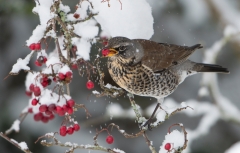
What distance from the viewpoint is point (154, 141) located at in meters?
4.73

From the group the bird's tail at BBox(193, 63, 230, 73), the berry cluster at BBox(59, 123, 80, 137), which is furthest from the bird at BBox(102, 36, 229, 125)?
the berry cluster at BBox(59, 123, 80, 137)

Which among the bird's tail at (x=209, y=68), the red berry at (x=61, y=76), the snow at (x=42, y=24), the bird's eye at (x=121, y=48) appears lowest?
the red berry at (x=61, y=76)

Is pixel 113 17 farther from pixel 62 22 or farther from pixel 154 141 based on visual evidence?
pixel 154 141

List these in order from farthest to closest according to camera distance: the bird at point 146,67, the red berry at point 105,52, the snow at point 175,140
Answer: the bird at point 146,67 < the red berry at point 105,52 < the snow at point 175,140

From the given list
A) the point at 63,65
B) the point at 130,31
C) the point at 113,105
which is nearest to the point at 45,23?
the point at 63,65

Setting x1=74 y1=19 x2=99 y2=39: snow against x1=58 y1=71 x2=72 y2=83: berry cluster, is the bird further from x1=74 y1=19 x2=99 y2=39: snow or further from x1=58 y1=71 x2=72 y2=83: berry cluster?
x1=58 y1=71 x2=72 y2=83: berry cluster

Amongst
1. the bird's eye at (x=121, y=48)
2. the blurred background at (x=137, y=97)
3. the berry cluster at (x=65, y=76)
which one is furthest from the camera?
the blurred background at (x=137, y=97)

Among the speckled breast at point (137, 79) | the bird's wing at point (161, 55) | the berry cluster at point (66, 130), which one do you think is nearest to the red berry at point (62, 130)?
the berry cluster at point (66, 130)

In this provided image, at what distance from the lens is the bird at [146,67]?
8.77 ft

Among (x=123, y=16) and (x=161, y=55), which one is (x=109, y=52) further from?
(x=161, y=55)

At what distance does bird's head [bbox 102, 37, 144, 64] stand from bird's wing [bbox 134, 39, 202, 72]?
0.19ft

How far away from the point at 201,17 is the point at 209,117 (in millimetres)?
1569

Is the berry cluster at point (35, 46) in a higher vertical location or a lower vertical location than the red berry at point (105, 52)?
lower

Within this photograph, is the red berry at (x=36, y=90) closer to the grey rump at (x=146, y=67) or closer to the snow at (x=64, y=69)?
the snow at (x=64, y=69)
